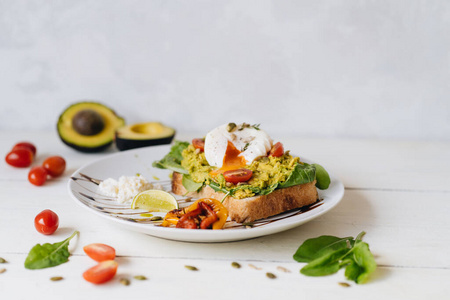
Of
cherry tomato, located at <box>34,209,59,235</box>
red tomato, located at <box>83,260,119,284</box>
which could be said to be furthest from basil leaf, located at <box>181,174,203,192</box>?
red tomato, located at <box>83,260,119,284</box>

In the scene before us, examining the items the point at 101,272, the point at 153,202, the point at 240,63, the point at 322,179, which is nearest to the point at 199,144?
the point at 153,202

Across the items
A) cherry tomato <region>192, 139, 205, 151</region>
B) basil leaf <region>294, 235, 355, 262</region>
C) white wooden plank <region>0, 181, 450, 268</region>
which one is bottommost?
white wooden plank <region>0, 181, 450, 268</region>

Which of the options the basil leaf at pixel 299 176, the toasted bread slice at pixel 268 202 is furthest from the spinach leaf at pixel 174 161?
the basil leaf at pixel 299 176

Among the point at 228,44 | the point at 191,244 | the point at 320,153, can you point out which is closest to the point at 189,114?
the point at 228,44

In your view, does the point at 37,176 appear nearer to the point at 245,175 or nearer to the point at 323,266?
the point at 245,175

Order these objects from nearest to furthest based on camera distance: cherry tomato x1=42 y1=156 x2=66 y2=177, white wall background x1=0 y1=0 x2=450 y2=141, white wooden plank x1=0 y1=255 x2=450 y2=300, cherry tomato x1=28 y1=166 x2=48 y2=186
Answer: white wooden plank x1=0 y1=255 x2=450 y2=300 → cherry tomato x1=28 y1=166 x2=48 y2=186 → cherry tomato x1=42 y1=156 x2=66 y2=177 → white wall background x1=0 y1=0 x2=450 y2=141

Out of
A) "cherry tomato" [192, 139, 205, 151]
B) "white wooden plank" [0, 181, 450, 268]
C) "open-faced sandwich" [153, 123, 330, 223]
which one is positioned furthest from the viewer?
"cherry tomato" [192, 139, 205, 151]

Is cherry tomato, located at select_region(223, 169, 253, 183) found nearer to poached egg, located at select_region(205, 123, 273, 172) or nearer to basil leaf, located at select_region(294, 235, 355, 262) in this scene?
poached egg, located at select_region(205, 123, 273, 172)
